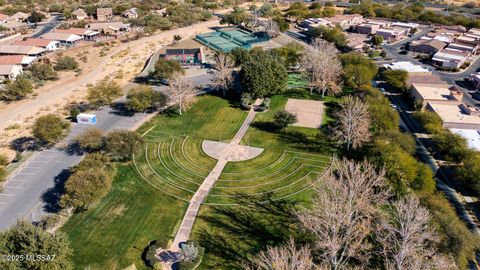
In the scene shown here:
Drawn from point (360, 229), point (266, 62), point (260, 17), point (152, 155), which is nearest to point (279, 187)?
point (360, 229)

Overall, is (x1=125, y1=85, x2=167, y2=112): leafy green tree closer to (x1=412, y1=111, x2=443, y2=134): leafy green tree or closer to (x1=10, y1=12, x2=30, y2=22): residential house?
(x1=412, y1=111, x2=443, y2=134): leafy green tree

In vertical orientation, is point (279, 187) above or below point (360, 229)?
below

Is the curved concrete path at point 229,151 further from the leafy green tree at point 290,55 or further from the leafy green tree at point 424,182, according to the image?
the leafy green tree at point 290,55

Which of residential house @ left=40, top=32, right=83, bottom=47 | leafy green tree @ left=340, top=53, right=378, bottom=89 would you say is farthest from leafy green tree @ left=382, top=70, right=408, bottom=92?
residential house @ left=40, top=32, right=83, bottom=47

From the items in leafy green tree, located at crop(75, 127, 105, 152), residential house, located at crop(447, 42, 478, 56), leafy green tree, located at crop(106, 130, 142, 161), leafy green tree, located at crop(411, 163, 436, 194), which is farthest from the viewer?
residential house, located at crop(447, 42, 478, 56)

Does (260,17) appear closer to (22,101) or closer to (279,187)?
(22,101)
